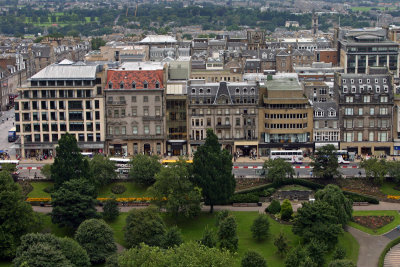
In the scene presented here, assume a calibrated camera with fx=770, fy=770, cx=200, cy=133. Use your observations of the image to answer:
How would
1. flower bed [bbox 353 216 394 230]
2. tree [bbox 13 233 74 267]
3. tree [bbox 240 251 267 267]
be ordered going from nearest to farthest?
tree [bbox 13 233 74 267] < tree [bbox 240 251 267 267] < flower bed [bbox 353 216 394 230]

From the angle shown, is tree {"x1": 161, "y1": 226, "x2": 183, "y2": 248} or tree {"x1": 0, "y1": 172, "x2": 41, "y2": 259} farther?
tree {"x1": 0, "y1": 172, "x2": 41, "y2": 259}

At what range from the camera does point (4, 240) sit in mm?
101875

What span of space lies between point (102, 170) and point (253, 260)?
4159 cm

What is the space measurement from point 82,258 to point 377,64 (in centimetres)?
11998

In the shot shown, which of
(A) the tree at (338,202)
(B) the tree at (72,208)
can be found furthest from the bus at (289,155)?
(B) the tree at (72,208)

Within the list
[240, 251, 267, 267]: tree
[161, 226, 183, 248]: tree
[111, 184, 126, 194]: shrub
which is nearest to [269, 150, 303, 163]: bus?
[111, 184, 126, 194]: shrub

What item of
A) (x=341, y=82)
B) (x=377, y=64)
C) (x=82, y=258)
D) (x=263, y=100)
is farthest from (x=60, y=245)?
(x=377, y=64)

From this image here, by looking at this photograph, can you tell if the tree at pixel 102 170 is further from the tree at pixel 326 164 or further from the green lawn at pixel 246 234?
the tree at pixel 326 164

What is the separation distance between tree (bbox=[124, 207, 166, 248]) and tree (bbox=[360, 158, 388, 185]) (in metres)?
40.5

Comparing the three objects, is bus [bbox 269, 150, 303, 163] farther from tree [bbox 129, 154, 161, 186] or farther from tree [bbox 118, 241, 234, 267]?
tree [bbox 118, 241, 234, 267]

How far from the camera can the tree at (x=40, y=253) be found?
91250mm

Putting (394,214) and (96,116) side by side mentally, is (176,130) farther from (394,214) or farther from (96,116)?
(394,214)

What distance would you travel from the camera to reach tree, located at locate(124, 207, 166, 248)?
10269cm

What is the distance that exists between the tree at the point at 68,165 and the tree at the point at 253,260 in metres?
34.3
